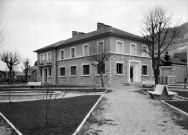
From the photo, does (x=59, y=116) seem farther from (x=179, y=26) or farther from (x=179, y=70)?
(x=179, y=70)

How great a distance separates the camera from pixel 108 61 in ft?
82.2

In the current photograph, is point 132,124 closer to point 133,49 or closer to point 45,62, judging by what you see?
point 133,49

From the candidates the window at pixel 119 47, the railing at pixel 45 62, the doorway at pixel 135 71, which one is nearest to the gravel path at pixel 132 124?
the window at pixel 119 47

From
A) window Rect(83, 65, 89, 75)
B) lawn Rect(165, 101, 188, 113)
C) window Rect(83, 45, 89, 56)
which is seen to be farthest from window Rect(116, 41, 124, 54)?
lawn Rect(165, 101, 188, 113)

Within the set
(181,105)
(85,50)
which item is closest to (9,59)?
(85,50)

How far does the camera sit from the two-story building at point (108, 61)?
25453 millimetres

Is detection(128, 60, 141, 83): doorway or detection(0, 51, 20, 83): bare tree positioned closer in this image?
detection(128, 60, 141, 83): doorway

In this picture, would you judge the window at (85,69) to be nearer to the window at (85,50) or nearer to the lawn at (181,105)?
the window at (85,50)

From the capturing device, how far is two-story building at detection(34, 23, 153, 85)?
25453mm

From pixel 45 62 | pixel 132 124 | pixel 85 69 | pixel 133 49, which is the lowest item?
pixel 132 124

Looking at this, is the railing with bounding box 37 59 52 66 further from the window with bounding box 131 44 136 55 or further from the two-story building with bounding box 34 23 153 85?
the window with bounding box 131 44 136 55

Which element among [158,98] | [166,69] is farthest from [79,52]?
[158,98]

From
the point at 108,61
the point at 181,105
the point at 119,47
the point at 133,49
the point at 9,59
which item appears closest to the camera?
the point at 181,105

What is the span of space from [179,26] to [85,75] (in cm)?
1361
